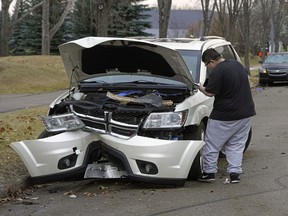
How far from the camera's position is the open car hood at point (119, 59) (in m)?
6.59

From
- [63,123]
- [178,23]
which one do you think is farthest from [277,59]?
[178,23]

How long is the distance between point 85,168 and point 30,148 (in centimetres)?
68

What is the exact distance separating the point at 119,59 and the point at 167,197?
7.11ft

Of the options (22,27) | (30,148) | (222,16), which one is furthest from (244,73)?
(22,27)

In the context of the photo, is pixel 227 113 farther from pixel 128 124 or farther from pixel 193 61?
pixel 193 61

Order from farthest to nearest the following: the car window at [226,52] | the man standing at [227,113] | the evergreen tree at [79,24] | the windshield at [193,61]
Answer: the evergreen tree at [79,24] < the car window at [226,52] < the windshield at [193,61] < the man standing at [227,113]

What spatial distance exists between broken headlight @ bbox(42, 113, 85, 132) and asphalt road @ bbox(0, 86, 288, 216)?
0.79 m

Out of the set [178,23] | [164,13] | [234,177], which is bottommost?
[234,177]

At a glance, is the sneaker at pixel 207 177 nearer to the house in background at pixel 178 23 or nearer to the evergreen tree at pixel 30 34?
the evergreen tree at pixel 30 34

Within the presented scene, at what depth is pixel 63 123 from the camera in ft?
20.9

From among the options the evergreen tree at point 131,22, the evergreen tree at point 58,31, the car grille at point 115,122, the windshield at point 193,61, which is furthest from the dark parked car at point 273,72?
the evergreen tree at point 58,31

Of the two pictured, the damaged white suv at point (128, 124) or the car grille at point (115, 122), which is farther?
the car grille at point (115, 122)

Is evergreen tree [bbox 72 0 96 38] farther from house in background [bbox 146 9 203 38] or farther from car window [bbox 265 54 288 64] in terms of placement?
car window [bbox 265 54 288 64]

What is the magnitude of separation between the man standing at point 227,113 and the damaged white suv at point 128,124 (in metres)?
0.17
